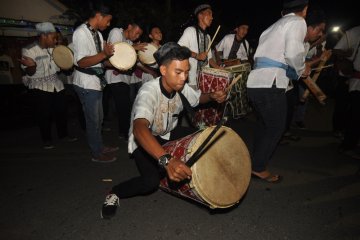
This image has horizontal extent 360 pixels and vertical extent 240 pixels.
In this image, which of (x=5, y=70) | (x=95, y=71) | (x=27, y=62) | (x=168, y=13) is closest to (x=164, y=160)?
(x=95, y=71)

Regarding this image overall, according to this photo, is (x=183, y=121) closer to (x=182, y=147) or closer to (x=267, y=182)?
(x=267, y=182)

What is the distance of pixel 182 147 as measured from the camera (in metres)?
2.42

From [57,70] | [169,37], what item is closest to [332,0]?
[169,37]

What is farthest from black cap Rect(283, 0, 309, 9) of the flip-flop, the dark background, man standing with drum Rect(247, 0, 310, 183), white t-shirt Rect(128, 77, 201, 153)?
the dark background

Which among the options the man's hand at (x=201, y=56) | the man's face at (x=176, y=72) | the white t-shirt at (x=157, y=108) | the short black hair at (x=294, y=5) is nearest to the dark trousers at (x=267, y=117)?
the white t-shirt at (x=157, y=108)

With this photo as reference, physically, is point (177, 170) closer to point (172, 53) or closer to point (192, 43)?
point (172, 53)

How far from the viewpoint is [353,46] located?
171 inches

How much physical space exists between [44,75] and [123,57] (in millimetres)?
1599

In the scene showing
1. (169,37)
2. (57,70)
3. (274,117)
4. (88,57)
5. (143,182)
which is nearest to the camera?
(143,182)

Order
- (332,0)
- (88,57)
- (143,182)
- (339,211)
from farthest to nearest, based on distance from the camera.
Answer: (332,0)
(88,57)
(339,211)
(143,182)

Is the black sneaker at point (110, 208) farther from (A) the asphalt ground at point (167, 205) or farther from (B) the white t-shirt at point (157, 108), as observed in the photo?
(B) the white t-shirt at point (157, 108)

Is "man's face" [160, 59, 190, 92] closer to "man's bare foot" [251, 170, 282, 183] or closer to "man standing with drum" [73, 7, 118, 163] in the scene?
"man standing with drum" [73, 7, 118, 163]

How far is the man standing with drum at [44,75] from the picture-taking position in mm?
4672

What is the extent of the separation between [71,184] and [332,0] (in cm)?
2078
